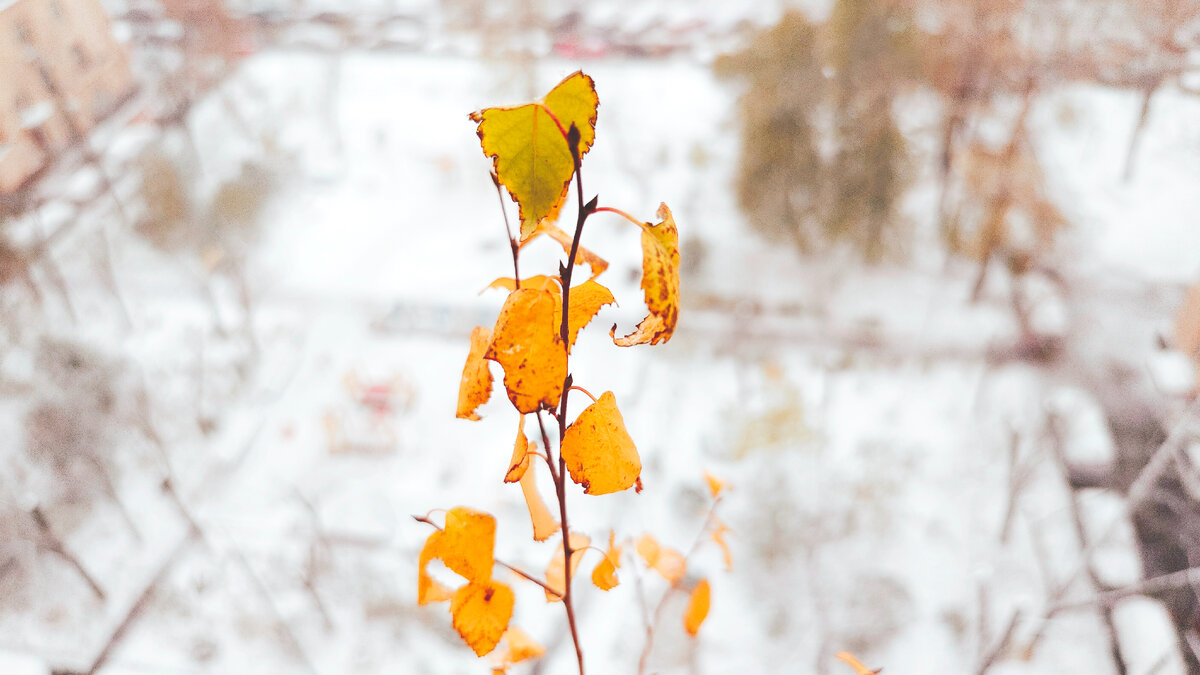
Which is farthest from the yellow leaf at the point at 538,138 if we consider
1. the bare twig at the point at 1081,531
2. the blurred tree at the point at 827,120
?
the blurred tree at the point at 827,120

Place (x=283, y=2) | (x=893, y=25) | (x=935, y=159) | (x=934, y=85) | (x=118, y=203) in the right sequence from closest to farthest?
(x=118, y=203) < (x=893, y=25) < (x=934, y=85) < (x=935, y=159) < (x=283, y=2)

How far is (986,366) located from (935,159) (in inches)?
23.9

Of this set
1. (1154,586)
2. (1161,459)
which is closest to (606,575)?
(1154,586)

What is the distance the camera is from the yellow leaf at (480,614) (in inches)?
12.7

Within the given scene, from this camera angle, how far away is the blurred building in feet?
3.37

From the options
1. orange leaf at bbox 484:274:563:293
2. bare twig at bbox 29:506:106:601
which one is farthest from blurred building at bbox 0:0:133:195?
orange leaf at bbox 484:274:563:293

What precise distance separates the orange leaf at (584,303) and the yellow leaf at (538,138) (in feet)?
0.16

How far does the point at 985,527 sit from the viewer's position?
5.26 feet

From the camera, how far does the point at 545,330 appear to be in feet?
0.81

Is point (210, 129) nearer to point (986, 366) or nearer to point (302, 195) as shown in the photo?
point (302, 195)

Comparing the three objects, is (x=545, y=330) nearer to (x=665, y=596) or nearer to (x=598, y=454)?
(x=598, y=454)

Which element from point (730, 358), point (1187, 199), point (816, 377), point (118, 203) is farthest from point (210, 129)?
point (1187, 199)

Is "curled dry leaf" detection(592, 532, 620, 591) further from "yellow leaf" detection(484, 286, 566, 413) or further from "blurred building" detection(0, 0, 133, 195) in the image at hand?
"blurred building" detection(0, 0, 133, 195)

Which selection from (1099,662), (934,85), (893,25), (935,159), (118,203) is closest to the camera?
(1099,662)
